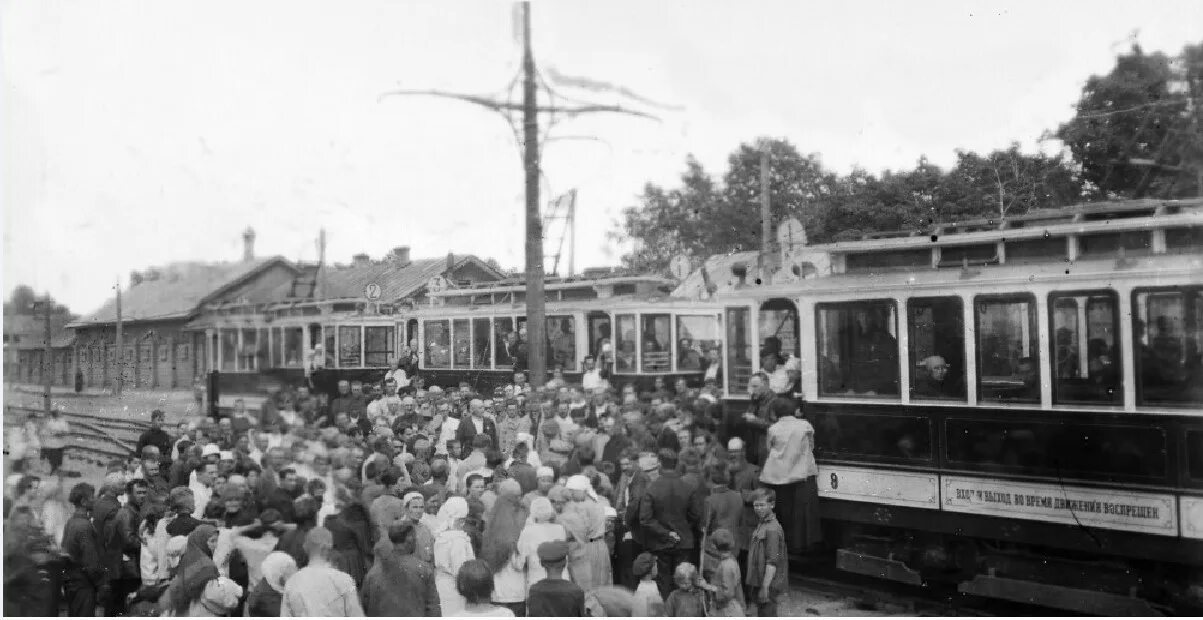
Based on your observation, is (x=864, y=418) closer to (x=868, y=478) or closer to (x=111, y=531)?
(x=868, y=478)

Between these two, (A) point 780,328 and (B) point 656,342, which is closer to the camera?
(A) point 780,328

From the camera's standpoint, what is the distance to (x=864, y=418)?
573 centimetres

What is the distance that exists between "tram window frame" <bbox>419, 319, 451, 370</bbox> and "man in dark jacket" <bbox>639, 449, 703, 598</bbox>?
1945 mm

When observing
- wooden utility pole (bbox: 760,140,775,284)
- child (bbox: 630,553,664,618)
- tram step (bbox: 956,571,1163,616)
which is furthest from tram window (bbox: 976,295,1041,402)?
child (bbox: 630,553,664,618)

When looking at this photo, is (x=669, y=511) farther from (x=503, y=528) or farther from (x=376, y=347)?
(x=376, y=347)

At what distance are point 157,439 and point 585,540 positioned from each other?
3.28 metres

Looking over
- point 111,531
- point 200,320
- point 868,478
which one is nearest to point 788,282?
point 868,478

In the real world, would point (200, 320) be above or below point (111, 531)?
above

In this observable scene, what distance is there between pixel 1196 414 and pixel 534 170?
427cm

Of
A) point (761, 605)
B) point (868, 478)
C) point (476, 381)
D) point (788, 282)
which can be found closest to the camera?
point (761, 605)

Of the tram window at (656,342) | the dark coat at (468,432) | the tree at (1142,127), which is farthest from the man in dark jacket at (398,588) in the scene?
the tree at (1142,127)

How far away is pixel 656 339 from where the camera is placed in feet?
21.1

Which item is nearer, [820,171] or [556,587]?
[556,587]

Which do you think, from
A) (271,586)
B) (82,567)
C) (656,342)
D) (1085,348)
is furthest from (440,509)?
(1085,348)
